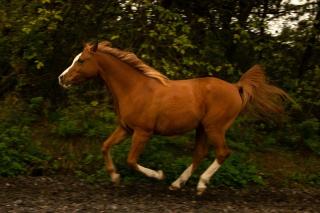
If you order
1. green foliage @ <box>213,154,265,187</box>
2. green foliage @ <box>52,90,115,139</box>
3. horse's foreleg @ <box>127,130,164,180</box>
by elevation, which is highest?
horse's foreleg @ <box>127,130,164,180</box>

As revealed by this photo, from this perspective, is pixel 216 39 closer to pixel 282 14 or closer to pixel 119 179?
pixel 282 14

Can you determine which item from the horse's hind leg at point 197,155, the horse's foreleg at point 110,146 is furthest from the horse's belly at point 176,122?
the horse's foreleg at point 110,146

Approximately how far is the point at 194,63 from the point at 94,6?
2.37 meters

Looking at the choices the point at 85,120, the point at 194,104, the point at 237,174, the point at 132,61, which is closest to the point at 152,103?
the point at 194,104

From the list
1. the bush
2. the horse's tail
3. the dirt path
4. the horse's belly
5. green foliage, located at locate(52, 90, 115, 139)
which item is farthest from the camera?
green foliage, located at locate(52, 90, 115, 139)

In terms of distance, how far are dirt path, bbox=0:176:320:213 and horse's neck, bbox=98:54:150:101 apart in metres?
1.43

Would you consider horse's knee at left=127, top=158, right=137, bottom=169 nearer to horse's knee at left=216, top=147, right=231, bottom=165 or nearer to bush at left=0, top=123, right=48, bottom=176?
horse's knee at left=216, top=147, right=231, bottom=165

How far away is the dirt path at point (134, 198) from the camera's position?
7.28 metres

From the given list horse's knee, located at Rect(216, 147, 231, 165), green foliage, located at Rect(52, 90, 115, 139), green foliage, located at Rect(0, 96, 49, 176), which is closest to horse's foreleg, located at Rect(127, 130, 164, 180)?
horse's knee, located at Rect(216, 147, 231, 165)

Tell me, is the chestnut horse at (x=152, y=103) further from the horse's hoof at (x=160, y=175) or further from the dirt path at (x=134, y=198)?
the dirt path at (x=134, y=198)

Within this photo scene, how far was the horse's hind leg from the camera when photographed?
27.8 ft

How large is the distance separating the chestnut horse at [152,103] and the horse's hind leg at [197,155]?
15 mm

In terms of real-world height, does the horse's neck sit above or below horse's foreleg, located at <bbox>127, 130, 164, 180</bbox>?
above

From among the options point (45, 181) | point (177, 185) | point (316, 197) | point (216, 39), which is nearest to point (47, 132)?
point (45, 181)
